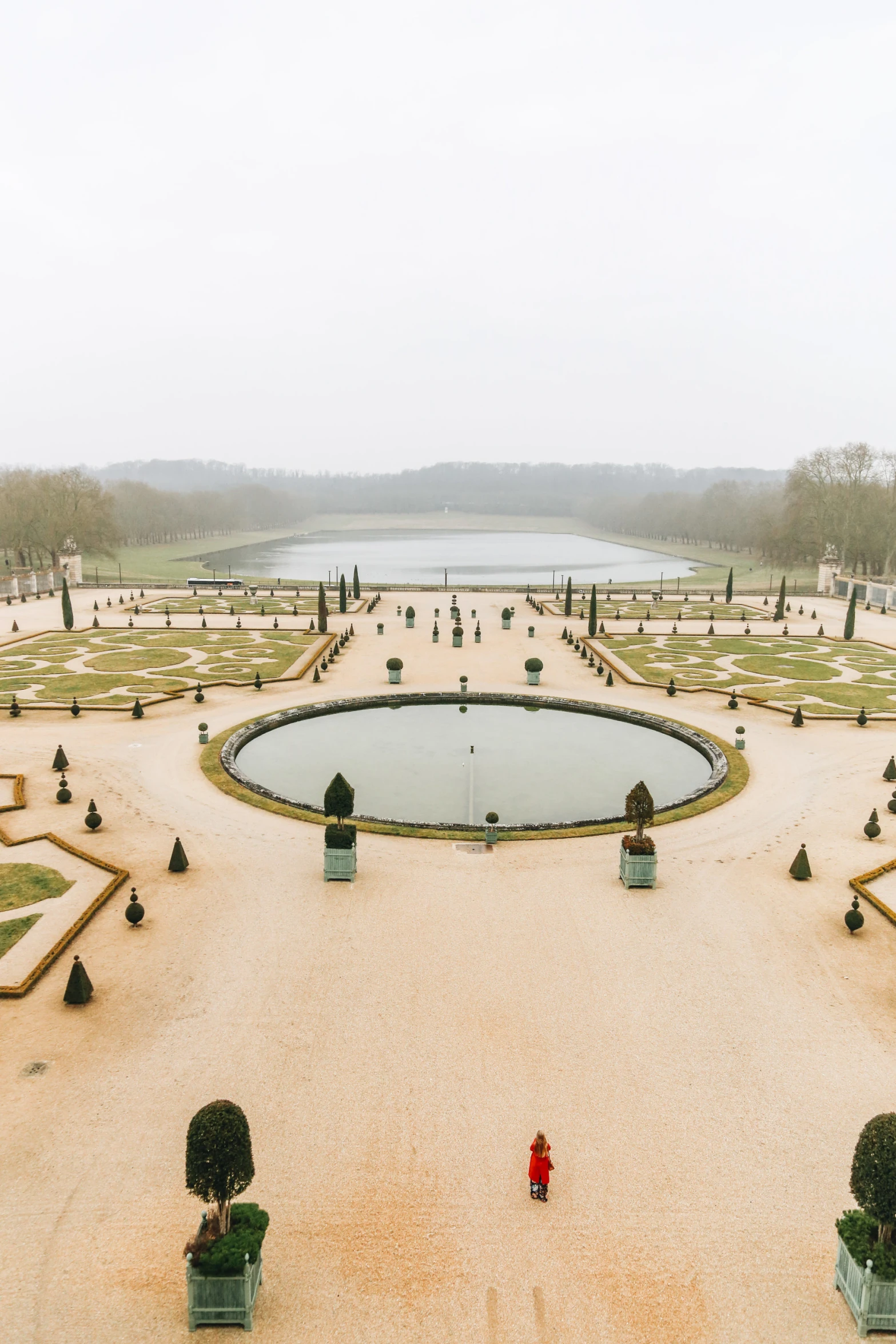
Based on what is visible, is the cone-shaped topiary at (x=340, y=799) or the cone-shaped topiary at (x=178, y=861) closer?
the cone-shaped topiary at (x=178, y=861)

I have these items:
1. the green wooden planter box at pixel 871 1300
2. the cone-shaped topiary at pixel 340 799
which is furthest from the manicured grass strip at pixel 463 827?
the green wooden planter box at pixel 871 1300

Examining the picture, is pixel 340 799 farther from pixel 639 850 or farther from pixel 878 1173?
pixel 878 1173

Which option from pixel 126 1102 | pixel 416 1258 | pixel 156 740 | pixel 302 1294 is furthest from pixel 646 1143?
pixel 156 740

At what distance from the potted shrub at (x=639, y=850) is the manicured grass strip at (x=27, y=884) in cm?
1372

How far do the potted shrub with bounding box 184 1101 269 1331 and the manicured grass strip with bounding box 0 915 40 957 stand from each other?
10.00 m

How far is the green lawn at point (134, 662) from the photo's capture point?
136 feet

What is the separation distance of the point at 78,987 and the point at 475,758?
18737 millimetres

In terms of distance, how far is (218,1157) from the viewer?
970 centimetres

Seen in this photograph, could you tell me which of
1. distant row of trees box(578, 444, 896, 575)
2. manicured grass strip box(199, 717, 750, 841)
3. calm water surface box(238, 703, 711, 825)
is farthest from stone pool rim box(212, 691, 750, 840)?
distant row of trees box(578, 444, 896, 575)

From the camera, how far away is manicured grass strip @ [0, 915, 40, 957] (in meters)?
18.0

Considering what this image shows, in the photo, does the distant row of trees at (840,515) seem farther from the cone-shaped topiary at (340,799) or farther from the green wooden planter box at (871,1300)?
the green wooden planter box at (871,1300)

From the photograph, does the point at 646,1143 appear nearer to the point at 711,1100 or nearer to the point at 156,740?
the point at 711,1100

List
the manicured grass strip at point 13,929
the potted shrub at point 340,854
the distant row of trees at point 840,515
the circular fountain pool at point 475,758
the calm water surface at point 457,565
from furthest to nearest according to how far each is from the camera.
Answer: the calm water surface at point 457,565, the distant row of trees at point 840,515, the circular fountain pool at point 475,758, the potted shrub at point 340,854, the manicured grass strip at point 13,929

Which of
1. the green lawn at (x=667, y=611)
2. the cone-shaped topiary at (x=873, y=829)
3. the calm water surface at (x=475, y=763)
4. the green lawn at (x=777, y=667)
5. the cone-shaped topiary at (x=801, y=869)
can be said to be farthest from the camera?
the green lawn at (x=667, y=611)
